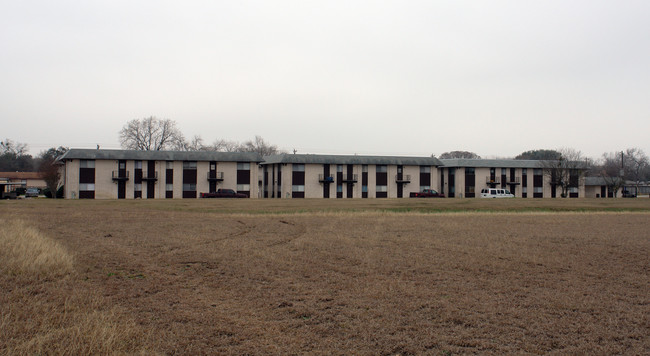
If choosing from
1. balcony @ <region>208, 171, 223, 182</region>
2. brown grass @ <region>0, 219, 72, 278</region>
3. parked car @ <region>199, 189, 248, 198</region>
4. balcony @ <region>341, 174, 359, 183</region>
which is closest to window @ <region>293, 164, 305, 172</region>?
balcony @ <region>341, 174, 359, 183</region>

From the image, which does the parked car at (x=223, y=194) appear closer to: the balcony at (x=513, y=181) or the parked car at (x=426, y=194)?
the parked car at (x=426, y=194)

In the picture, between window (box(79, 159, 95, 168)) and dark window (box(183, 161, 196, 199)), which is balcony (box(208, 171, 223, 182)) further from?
window (box(79, 159, 95, 168))

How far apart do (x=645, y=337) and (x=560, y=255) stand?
8852mm

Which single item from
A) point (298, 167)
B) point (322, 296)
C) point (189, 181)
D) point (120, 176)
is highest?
point (298, 167)

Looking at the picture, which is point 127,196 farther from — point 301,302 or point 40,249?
point 301,302

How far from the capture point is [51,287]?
10.5 m

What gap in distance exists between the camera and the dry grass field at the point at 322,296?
23.9ft

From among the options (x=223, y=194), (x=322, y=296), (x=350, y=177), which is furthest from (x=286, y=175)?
(x=322, y=296)

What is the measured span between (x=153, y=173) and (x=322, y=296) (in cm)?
6966

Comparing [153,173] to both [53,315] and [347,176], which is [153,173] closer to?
[347,176]

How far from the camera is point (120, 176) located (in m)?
74.0

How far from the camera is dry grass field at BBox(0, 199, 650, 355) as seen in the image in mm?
7297

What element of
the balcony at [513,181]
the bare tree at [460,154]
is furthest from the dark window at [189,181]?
the bare tree at [460,154]

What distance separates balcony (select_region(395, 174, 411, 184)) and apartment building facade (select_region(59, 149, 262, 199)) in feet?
76.8
